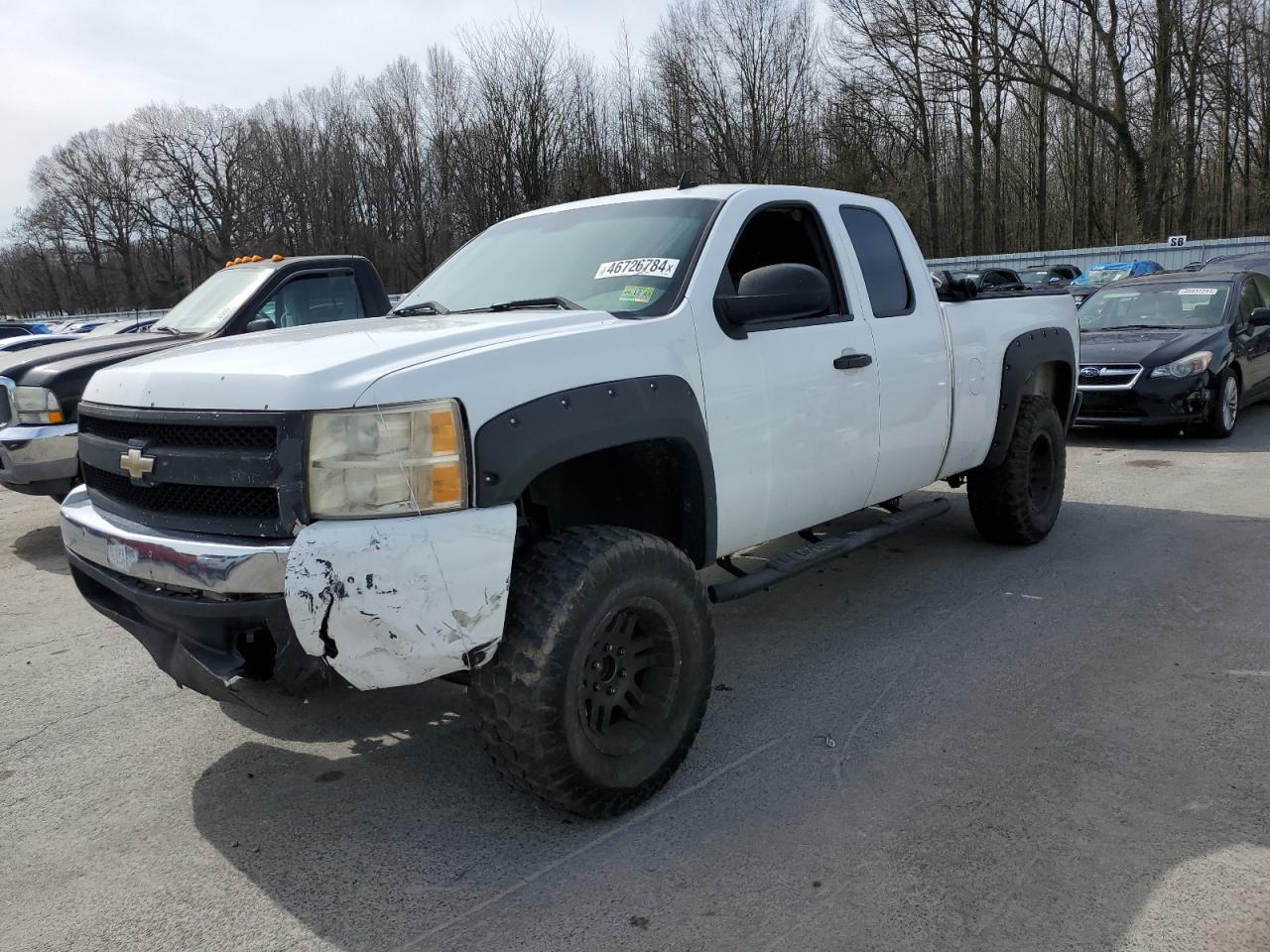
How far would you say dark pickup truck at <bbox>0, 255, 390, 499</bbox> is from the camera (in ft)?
21.4

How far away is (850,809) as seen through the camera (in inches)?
123

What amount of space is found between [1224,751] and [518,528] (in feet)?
8.42

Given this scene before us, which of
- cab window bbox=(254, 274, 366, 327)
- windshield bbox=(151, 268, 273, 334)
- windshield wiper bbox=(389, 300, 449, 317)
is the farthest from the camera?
cab window bbox=(254, 274, 366, 327)

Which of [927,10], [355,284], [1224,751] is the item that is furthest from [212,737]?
[927,10]

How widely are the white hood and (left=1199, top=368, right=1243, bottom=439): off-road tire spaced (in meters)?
8.28

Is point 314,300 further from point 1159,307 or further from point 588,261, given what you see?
point 1159,307

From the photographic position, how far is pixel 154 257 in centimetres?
6347

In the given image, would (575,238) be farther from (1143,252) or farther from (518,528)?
(1143,252)

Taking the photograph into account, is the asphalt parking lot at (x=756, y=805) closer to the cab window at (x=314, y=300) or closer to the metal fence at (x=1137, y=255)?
the cab window at (x=314, y=300)

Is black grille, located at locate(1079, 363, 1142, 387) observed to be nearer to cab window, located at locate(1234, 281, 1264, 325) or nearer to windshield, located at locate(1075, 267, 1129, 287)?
cab window, located at locate(1234, 281, 1264, 325)

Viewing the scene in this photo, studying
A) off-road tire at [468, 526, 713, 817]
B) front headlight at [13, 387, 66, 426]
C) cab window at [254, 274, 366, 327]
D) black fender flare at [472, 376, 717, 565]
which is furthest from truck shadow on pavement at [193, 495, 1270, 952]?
cab window at [254, 274, 366, 327]

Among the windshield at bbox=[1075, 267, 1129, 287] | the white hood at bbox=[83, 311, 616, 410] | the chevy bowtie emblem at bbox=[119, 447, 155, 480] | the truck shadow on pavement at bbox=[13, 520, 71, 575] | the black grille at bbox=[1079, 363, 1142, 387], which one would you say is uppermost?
the windshield at bbox=[1075, 267, 1129, 287]

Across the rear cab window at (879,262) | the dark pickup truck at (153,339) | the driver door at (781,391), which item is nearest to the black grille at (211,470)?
the driver door at (781,391)

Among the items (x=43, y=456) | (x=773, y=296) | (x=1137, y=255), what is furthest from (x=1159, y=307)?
(x=1137, y=255)
